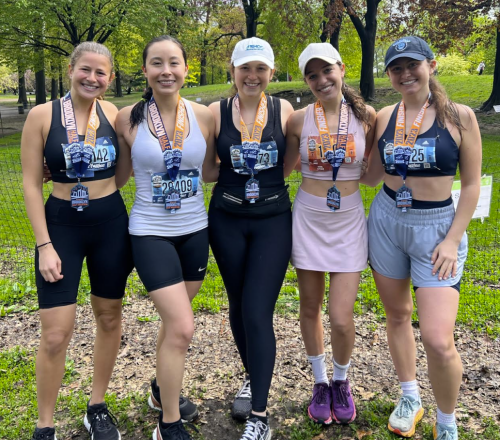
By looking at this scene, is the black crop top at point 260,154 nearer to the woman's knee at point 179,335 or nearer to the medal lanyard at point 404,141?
the medal lanyard at point 404,141

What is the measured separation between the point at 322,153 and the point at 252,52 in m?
0.77

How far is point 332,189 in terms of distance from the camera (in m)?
3.04

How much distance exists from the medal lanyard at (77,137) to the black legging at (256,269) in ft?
2.82

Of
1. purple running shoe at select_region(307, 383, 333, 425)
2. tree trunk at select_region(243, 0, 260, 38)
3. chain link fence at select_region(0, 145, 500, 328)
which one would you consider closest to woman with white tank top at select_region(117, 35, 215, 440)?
purple running shoe at select_region(307, 383, 333, 425)

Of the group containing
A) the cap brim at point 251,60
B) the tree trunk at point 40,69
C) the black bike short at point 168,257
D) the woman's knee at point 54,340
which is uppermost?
the tree trunk at point 40,69

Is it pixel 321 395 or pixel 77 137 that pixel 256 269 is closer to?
pixel 321 395

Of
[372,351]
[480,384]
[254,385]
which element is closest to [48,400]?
[254,385]

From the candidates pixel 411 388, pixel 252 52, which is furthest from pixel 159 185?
pixel 411 388

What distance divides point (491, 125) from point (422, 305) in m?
15.4

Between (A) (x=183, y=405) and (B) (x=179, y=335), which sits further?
(A) (x=183, y=405)

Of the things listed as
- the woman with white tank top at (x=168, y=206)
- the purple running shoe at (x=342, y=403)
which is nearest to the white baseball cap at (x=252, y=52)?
the woman with white tank top at (x=168, y=206)

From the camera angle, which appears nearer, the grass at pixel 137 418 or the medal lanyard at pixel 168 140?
the medal lanyard at pixel 168 140

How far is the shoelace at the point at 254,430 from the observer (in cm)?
293

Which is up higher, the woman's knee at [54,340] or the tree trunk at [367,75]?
the tree trunk at [367,75]
